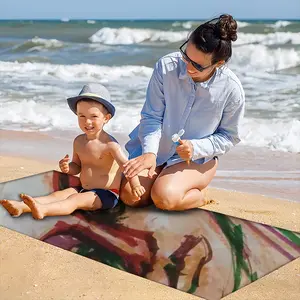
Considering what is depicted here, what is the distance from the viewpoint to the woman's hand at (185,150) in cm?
314

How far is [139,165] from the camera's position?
3123 millimetres

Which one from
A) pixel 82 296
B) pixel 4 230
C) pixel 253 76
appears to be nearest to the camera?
pixel 82 296

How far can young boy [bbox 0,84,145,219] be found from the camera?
322 centimetres

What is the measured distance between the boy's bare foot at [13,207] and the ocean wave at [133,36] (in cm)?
1918

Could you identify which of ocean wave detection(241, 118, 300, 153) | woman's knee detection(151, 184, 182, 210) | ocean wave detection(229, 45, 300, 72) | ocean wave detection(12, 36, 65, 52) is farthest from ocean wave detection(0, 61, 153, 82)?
woman's knee detection(151, 184, 182, 210)

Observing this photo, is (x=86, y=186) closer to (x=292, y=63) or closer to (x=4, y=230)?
(x=4, y=230)

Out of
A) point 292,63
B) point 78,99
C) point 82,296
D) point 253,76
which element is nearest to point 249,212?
point 78,99

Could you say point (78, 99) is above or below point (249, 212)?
above

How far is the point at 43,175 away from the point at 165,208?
812 mm

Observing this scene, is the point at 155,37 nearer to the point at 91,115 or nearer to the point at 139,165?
the point at 91,115

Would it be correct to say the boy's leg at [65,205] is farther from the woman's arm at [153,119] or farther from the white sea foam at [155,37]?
the white sea foam at [155,37]

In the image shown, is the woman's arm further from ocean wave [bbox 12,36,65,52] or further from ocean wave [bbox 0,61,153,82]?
ocean wave [bbox 12,36,65,52]

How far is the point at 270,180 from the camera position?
4.87m

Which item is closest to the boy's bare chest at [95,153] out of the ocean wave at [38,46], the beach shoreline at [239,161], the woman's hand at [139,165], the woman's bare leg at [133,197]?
the woman's bare leg at [133,197]
